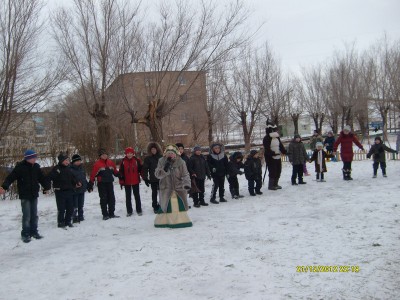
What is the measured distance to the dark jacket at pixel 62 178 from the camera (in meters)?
8.09

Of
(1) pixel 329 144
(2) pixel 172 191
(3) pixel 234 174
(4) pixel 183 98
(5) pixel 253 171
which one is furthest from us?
(1) pixel 329 144

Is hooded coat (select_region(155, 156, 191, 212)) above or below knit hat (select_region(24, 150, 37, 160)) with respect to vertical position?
below

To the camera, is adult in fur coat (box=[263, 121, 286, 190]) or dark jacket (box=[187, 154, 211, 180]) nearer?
dark jacket (box=[187, 154, 211, 180])

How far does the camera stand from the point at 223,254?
18.6 ft

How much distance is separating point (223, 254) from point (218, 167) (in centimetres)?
485

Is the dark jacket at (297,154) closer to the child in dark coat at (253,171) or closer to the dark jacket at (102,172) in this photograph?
the child in dark coat at (253,171)

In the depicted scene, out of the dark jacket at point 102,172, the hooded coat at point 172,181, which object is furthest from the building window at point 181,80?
the hooded coat at point 172,181

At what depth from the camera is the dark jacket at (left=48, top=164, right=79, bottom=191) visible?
809cm

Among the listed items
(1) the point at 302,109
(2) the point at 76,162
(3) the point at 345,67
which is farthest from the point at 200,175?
(1) the point at 302,109

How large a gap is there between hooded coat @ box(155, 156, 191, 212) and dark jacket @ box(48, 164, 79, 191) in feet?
6.15

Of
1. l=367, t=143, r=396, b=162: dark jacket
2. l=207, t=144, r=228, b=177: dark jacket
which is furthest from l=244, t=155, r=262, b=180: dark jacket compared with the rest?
l=367, t=143, r=396, b=162: dark jacket

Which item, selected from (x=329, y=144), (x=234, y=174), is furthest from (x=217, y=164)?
(x=329, y=144)

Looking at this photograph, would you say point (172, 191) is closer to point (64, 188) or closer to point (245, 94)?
point (64, 188)

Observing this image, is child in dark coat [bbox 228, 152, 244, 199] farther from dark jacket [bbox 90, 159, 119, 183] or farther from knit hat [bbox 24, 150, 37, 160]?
knit hat [bbox 24, 150, 37, 160]
